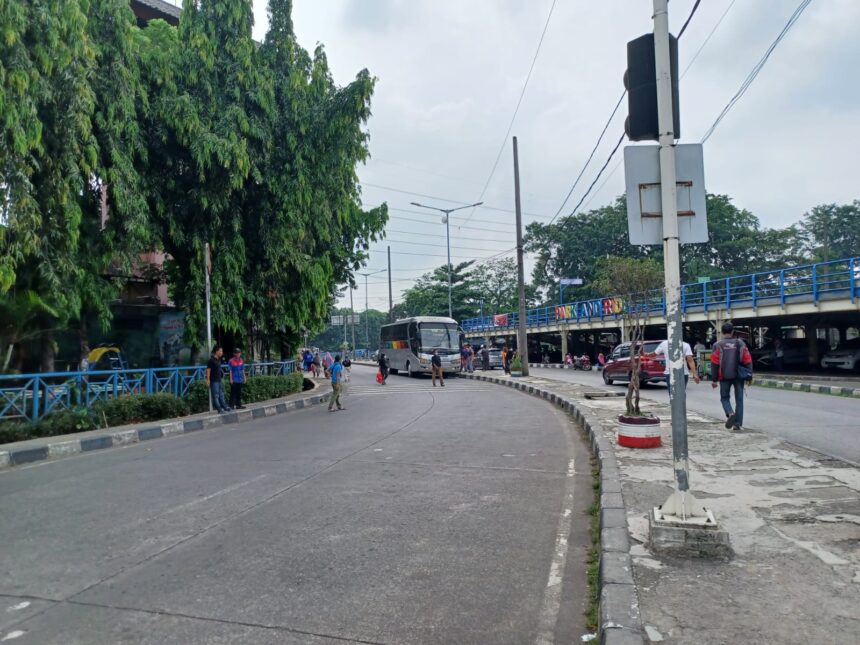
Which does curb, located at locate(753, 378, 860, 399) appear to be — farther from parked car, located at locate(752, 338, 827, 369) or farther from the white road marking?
the white road marking

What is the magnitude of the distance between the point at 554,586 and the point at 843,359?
1042 inches

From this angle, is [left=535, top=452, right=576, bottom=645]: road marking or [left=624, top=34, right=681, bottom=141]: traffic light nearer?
[left=535, top=452, right=576, bottom=645]: road marking

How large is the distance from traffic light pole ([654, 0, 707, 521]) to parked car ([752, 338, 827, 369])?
94.6ft

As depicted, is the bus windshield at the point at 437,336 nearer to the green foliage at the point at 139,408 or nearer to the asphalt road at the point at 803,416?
the asphalt road at the point at 803,416

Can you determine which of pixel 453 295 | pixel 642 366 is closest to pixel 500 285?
pixel 453 295

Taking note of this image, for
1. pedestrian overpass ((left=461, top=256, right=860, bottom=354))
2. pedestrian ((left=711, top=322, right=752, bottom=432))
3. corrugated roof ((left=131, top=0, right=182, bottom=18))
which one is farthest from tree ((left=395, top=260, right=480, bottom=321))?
pedestrian ((left=711, top=322, right=752, bottom=432))

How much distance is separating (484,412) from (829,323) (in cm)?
2317

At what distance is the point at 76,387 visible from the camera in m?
12.4

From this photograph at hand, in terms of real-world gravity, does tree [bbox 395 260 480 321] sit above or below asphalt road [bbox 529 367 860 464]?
above

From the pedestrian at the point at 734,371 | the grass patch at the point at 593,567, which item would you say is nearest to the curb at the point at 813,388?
the pedestrian at the point at 734,371

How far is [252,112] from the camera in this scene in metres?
15.5

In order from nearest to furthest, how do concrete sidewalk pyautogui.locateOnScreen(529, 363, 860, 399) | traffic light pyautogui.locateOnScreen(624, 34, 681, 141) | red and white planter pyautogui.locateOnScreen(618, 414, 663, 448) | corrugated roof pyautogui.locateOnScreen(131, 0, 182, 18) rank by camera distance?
traffic light pyautogui.locateOnScreen(624, 34, 681, 141), red and white planter pyautogui.locateOnScreen(618, 414, 663, 448), concrete sidewalk pyautogui.locateOnScreen(529, 363, 860, 399), corrugated roof pyautogui.locateOnScreen(131, 0, 182, 18)

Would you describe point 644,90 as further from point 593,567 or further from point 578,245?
point 578,245

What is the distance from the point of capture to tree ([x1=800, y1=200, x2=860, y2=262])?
5156 centimetres
